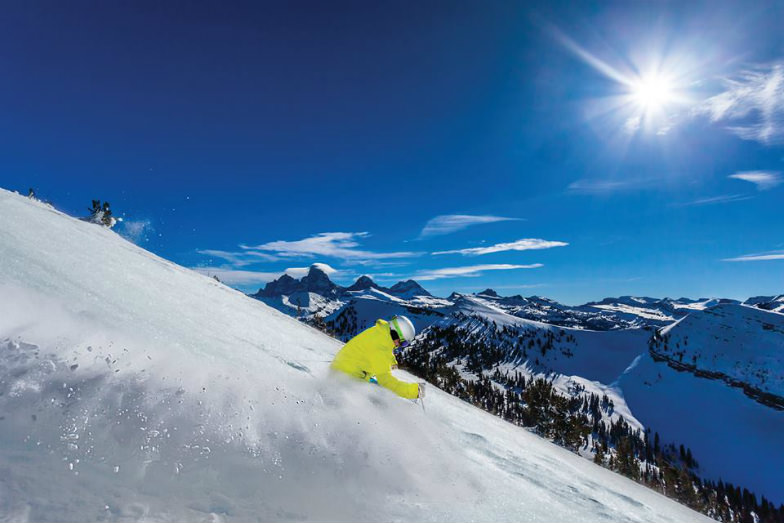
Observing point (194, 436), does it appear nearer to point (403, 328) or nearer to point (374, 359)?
point (374, 359)

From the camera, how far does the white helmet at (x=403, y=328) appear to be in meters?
9.30

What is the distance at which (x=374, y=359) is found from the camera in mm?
9320

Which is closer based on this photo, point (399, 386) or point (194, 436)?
point (194, 436)

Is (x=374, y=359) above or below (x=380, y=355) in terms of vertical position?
below

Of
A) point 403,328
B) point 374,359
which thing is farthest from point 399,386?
point 403,328

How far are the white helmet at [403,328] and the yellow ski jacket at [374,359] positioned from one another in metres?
0.28

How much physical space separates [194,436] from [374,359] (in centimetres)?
485

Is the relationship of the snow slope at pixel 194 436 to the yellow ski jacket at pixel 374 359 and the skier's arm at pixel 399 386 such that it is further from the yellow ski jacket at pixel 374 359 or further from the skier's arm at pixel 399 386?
the yellow ski jacket at pixel 374 359

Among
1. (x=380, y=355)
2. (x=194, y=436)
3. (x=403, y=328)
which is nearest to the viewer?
(x=194, y=436)

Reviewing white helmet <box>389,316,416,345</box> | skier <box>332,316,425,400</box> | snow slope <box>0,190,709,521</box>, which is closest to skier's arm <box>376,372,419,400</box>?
skier <box>332,316,425,400</box>

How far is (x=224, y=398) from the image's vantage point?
5.86 meters

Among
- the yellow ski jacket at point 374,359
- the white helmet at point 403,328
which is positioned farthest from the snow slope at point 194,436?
the white helmet at point 403,328

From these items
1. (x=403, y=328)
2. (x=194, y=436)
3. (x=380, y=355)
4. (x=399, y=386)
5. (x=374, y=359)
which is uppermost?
(x=403, y=328)

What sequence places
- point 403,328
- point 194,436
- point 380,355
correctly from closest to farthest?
point 194,436, point 380,355, point 403,328
